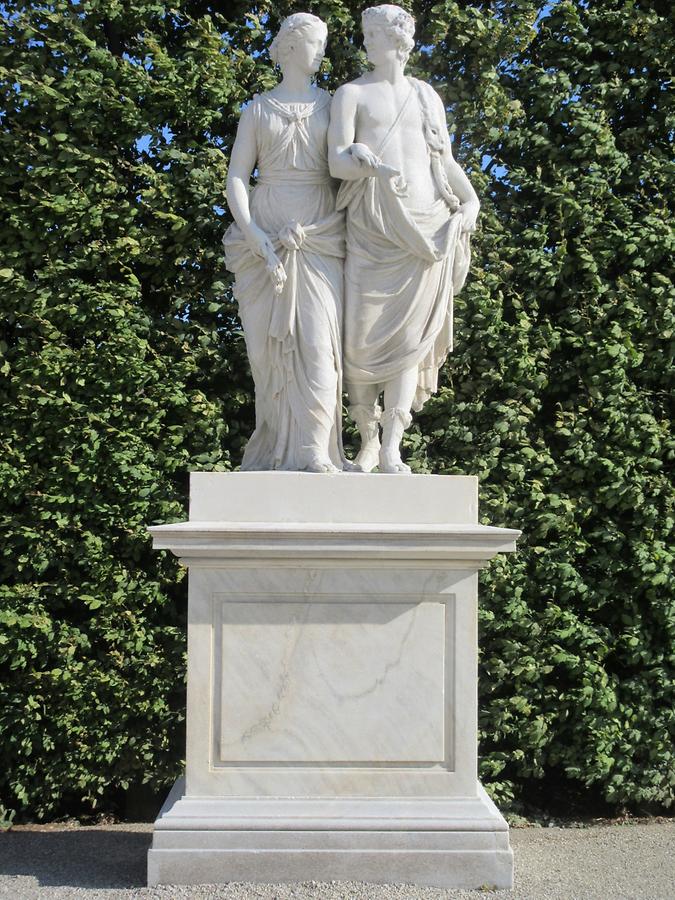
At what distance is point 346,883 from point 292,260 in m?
2.47

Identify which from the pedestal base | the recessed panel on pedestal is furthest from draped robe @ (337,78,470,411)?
the pedestal base

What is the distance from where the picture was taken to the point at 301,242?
4.51m

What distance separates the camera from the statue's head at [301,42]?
4.58m

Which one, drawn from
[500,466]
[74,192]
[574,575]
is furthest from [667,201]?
[74,192]

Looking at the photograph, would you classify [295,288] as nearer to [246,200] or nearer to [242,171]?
[246,200]

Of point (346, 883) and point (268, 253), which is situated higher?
point (268, 253)

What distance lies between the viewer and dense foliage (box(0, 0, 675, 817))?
5.75 metres

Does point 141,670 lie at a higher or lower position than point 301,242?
lower

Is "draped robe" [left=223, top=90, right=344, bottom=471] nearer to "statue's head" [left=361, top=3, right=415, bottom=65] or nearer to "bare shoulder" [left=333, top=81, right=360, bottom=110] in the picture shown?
"bare shoulder" [left=333, top=81, right=360, bottom=110]

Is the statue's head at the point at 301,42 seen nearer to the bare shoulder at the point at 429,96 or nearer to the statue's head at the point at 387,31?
the statue's head at the point at 387,31

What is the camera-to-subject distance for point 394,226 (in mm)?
4492

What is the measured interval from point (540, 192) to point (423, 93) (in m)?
1.68

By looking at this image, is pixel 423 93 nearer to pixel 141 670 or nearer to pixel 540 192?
pixel 540 192

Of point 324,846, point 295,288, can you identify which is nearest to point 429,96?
point 295,288
